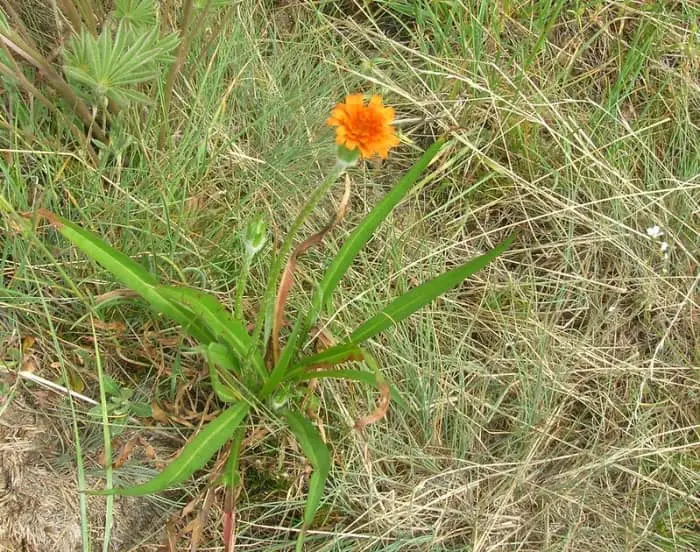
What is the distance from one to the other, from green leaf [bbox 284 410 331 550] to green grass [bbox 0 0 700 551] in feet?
0.63

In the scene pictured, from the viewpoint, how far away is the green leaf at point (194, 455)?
41.1 inches

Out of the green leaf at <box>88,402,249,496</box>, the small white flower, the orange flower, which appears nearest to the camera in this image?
the orange flower

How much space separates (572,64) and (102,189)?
1.23m

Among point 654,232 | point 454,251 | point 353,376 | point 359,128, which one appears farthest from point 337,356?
point 654,232

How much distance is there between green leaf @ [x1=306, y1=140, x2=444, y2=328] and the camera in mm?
1194

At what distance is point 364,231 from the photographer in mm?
1229

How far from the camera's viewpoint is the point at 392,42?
1717mm

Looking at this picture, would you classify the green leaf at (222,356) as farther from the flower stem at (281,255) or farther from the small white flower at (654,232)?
the small white flower at (654,232)

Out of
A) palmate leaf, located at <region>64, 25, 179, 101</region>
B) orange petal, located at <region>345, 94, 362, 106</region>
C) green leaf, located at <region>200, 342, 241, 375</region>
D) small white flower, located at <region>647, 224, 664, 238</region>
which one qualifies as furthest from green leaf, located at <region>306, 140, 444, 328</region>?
small white flower, located at <region>647, 224, 664, 238</region>

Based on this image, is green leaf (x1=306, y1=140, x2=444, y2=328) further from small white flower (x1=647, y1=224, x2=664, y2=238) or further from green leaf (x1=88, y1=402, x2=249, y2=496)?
small white flower (x1=647, y1=224, x2=664, y2=238)

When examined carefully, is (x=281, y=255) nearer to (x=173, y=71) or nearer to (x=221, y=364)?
(x=221, y=364)

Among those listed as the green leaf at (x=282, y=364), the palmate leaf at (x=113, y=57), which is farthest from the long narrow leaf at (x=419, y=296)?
the palmate leaf at (x=113, y=57)

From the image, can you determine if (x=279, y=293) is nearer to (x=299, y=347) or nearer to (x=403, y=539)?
(x=299, y=347)

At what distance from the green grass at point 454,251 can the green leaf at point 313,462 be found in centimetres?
19
